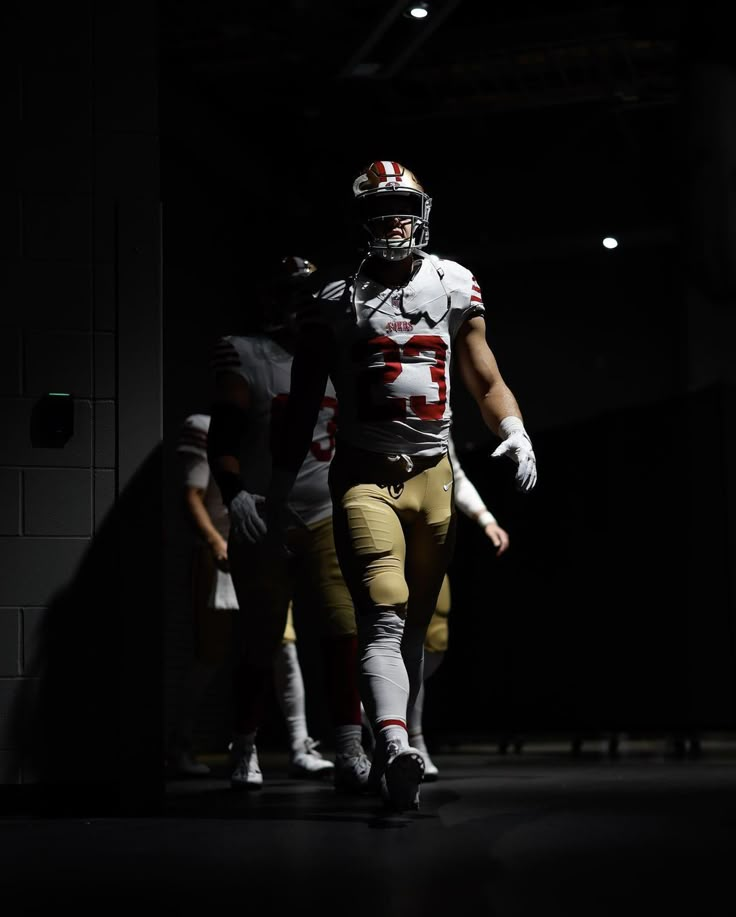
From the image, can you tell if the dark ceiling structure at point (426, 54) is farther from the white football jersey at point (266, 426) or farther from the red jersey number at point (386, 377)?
the red jersey number at point (386, 377)

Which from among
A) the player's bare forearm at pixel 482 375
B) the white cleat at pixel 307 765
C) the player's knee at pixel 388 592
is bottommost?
the white cleat at pixel 307 765

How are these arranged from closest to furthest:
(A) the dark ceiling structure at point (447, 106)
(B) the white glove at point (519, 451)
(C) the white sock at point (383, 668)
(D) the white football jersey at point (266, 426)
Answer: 1. (C) the white sock at point (383, 668)
2. (B) the white glove at point (519, 451)
3. (D) the white football jersey at point (266, 426)
4. (A) the dark ceiling structure at point (447, 106)

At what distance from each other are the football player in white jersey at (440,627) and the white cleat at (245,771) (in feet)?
1.83

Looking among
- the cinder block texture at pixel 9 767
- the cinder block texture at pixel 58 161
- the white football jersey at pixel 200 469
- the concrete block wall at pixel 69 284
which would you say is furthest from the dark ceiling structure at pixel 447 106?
the cinder block texture at pixel 9 767

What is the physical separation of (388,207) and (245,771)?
2019 millimetres

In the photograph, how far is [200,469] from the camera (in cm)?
641

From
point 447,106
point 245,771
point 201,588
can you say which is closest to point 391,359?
point 245,771

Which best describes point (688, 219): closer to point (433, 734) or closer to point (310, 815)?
point (310, 815)

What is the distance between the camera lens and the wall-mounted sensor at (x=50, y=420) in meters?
4.27

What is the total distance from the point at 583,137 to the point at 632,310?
1.34 m

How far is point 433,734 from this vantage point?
951cm

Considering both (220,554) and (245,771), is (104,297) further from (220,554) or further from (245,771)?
(220,554)

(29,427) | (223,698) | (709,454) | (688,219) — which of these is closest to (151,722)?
(29,427)

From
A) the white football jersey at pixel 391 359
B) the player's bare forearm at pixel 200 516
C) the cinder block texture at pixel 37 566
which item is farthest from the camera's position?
the player's bare forearm at pixel 200 516
